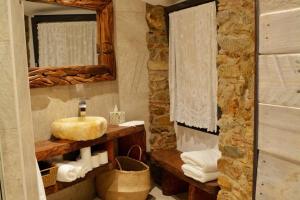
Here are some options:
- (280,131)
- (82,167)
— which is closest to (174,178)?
(82,167)

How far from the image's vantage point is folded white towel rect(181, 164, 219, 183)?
208 centimetres

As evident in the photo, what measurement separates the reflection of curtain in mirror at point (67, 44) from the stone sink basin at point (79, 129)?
519 millimetres

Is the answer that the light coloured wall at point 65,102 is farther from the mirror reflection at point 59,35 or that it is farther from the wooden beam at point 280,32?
the wooden beam at point 280,32

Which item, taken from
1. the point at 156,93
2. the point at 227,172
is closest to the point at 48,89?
the point at 156,93

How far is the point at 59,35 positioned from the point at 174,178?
1621 mm

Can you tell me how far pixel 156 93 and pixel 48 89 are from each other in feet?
3.50

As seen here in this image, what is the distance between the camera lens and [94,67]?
2.50 metres

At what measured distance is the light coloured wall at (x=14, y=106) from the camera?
3.38 ft

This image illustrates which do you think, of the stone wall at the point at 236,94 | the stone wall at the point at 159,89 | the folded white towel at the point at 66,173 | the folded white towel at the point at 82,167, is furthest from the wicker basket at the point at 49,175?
the stone wall at the point at 159,89

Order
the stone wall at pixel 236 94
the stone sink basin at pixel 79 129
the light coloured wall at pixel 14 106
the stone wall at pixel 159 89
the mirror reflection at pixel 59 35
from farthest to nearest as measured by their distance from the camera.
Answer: the stone wall at pixel 159 89
the mirror reflection at pixel 59 35
the stone sink basin at pixel 79 129
the stone wall at pixel 236 94
the light coloured wall at pixel 14 106

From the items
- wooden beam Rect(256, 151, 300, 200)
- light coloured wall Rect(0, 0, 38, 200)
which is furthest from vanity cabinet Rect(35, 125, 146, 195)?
wooden beam Rect(256, 151, 300, 200)

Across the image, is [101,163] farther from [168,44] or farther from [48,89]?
[168,44]

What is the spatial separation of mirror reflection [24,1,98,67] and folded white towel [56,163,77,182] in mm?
797

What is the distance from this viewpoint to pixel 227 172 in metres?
1.65
